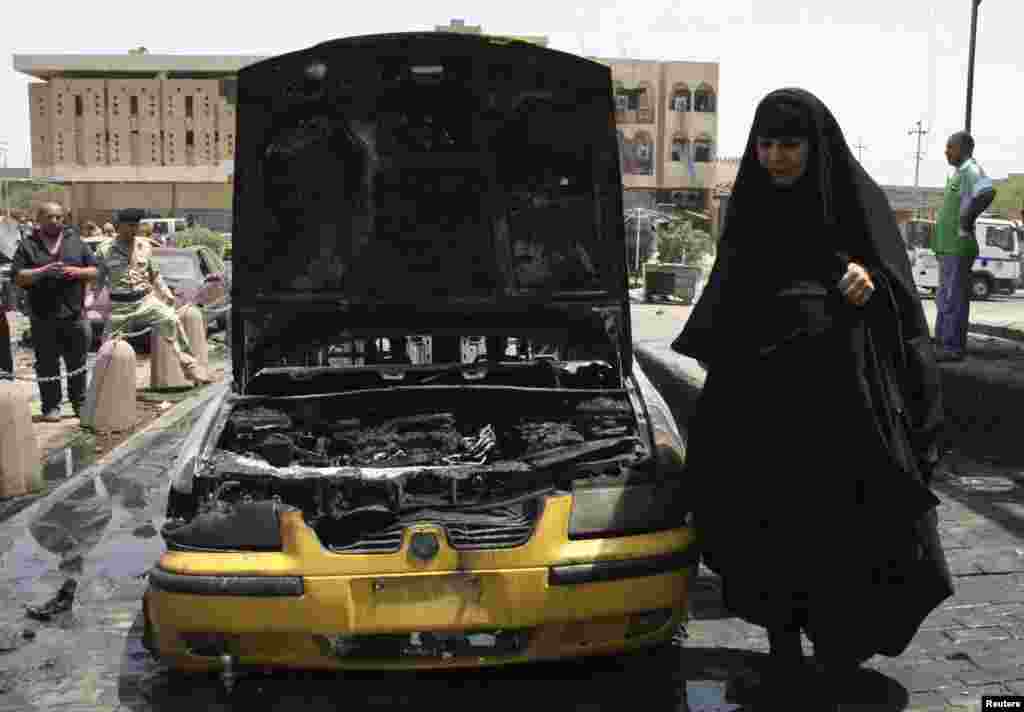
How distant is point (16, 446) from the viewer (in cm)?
669

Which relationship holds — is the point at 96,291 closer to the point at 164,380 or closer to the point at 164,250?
the point at 164,380

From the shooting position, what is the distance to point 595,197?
5.05 metres

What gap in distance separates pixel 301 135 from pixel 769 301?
2.62m

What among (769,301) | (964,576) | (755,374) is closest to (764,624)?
(755,374)

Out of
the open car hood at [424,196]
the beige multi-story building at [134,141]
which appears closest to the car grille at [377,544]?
the open car hood at [424,196]

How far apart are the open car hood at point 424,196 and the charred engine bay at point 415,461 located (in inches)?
20.5

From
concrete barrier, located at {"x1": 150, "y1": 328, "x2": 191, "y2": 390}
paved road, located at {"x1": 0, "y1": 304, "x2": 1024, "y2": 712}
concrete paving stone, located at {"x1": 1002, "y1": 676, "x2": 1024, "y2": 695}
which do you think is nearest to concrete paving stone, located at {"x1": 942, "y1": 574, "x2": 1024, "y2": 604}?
paved road, located at {"x1": 0, "y1": 304, "x2": 1024, "y2": 712}

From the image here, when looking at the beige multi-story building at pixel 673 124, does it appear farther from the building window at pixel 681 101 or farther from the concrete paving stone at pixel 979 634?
the concrete paving stone at pixel 979 634

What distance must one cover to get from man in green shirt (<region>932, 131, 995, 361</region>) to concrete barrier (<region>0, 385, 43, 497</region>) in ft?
25.1

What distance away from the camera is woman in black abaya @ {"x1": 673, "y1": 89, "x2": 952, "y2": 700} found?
3.19m

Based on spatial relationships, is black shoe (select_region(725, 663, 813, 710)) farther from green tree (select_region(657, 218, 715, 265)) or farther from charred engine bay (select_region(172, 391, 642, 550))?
green tree (select_region(657, 218, 715, 265))

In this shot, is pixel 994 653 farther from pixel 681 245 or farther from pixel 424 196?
pixel 681 245

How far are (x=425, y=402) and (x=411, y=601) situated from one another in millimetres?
1403

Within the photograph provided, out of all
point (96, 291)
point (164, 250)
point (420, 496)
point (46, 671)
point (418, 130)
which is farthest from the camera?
point (164, 250)
